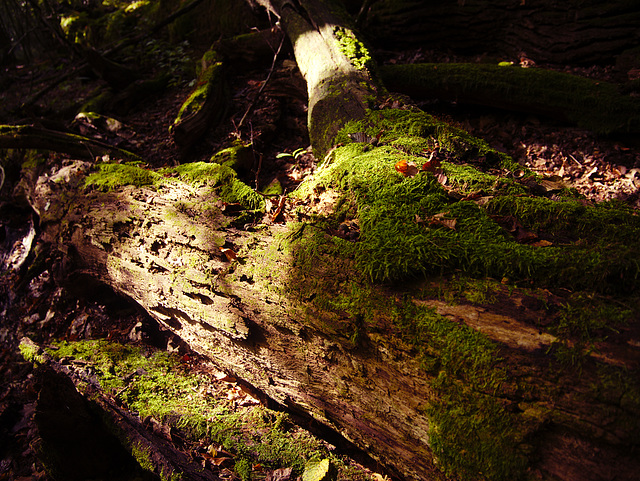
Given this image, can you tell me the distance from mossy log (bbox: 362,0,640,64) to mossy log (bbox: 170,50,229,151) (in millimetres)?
→ 2990

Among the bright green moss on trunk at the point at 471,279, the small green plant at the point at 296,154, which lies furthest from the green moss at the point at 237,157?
the bright green moss on trunk at the point at 471,279

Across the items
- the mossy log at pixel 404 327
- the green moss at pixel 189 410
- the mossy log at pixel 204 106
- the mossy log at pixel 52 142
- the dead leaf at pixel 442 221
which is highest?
the mossy log at pixel 204 106

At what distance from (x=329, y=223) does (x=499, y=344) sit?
4.42 feet

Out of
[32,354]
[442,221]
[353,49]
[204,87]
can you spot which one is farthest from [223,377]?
[204,87]

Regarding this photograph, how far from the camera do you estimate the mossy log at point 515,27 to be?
4.92 m

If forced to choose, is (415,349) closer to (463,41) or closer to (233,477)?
(233,477)

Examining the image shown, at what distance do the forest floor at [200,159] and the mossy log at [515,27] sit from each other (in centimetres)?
32

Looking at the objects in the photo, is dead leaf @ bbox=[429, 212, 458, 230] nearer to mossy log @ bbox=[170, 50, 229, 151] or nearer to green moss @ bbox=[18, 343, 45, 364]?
green moss @ bbox=[18, 343, 45, 364]

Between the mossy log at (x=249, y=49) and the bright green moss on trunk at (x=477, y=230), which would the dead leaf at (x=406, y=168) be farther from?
the mossy log at (x=249, y=49)

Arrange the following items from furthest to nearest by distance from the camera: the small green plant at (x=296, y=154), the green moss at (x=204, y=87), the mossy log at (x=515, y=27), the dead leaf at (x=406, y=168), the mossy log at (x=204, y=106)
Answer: the green moss at (x=204, y=87)
the mossy log at (x=204, y=106)
the mossy log at (x=515, y=27)
the small green plant at (x=296, y=154)
the dead leaf at (x=406, y=168)

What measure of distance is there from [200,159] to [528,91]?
475 centimetres

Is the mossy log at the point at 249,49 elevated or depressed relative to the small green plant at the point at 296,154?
elevated

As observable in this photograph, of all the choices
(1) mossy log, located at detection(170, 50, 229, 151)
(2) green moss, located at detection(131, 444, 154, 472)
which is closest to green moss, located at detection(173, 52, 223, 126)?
(1) mossy log, located at detection(170, 50, 229, 151)

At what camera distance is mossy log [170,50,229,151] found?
5062 mm
